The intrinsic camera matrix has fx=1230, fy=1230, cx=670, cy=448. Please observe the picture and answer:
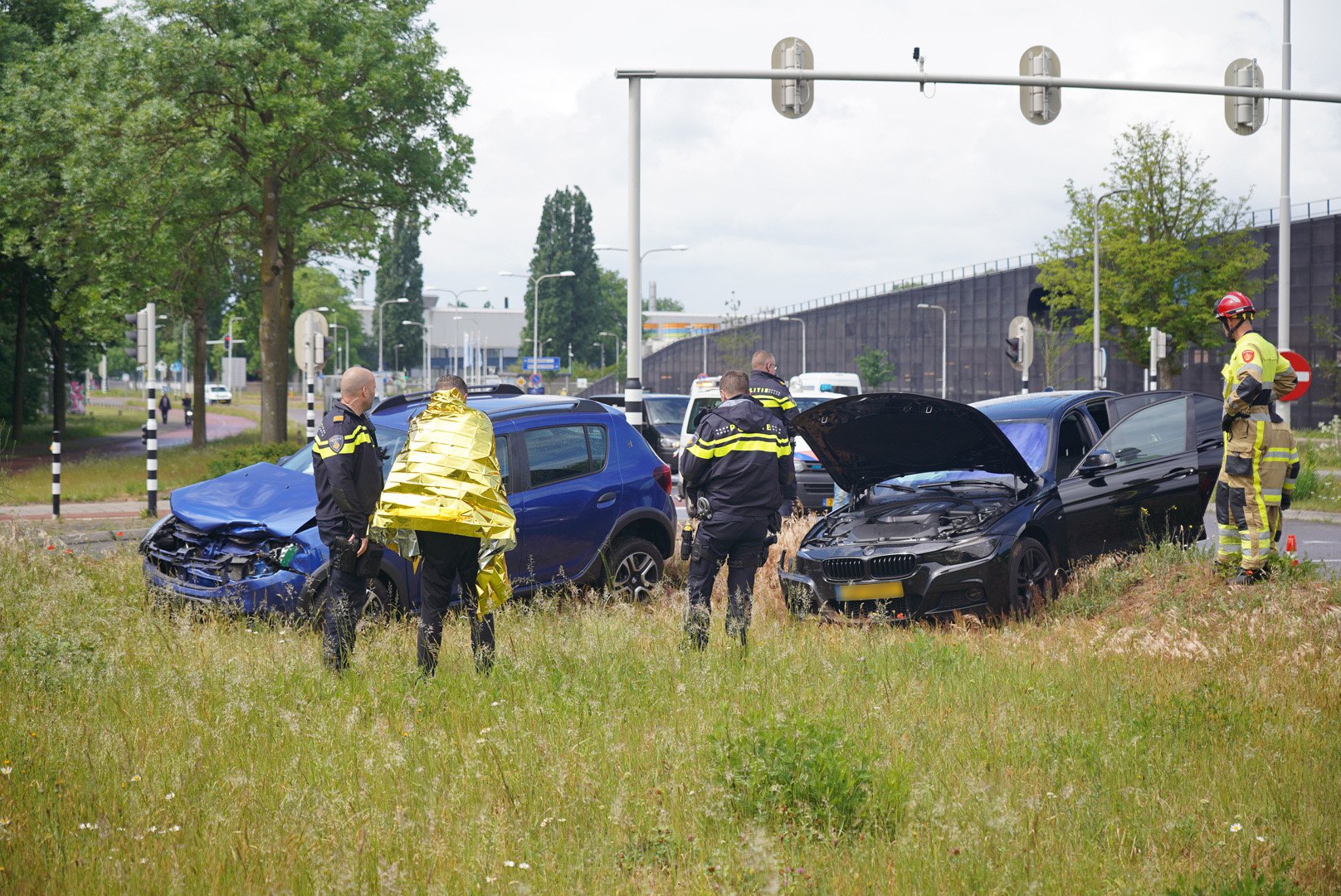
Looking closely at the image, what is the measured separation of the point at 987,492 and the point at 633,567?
2.89 meters

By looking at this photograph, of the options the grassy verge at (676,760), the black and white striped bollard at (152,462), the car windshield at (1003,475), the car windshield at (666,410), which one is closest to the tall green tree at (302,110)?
the black and white striped bollard at (152,462)

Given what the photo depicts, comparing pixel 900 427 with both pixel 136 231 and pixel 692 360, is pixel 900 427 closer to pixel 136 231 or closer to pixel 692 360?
pixel 136 231

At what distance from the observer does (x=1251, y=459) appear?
28.2ft

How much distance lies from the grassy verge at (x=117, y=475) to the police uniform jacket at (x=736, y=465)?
11.0 metres

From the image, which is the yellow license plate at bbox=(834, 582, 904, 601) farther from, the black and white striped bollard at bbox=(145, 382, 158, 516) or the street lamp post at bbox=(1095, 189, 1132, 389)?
the street lamp post at bbox=(1095, 189, 1132, 389)

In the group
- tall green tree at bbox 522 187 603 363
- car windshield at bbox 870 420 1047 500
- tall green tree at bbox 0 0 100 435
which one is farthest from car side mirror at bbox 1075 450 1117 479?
tall green tree at bbox 522 187 603 363

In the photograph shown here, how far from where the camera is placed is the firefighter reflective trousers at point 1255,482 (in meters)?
8.56

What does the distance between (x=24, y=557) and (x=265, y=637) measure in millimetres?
4175

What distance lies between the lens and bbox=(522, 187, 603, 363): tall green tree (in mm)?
98500

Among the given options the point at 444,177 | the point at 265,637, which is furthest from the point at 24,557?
the point at 444,177

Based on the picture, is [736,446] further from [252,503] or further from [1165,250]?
[1165,250]

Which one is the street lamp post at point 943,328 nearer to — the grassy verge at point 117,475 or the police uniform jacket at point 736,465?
the grassy verge at point 117,475

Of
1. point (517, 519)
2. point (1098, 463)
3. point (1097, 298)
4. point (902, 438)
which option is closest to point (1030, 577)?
point (1098, 463)

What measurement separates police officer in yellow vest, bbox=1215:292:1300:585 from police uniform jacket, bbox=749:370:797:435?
4.04 metres
